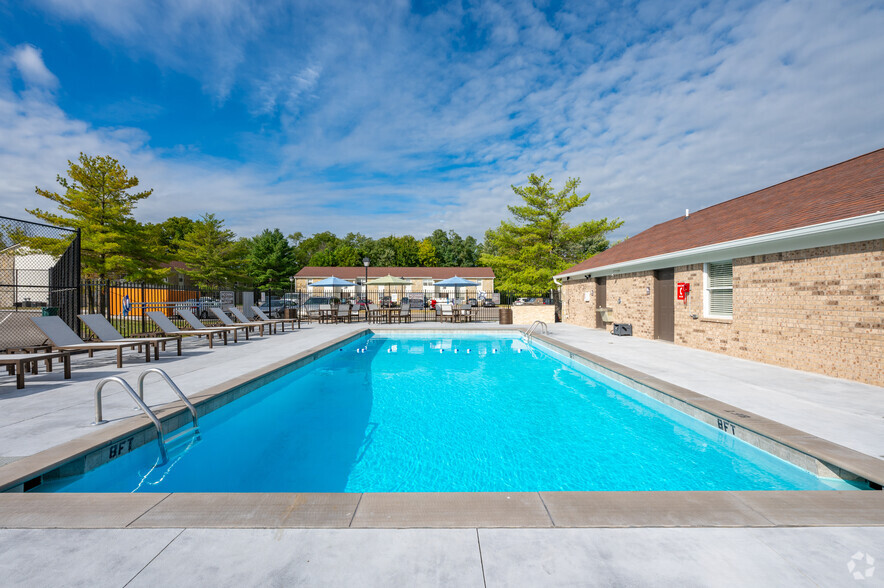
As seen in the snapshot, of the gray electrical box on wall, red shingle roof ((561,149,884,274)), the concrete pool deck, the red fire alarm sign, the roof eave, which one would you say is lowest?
the concrete pool deck

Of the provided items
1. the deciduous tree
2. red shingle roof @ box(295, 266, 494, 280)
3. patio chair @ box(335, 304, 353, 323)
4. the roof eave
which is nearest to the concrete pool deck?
the roof eave

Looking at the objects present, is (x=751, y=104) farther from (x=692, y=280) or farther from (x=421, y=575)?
(x=421, y=575)

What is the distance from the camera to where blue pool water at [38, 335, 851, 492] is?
351 centimetres

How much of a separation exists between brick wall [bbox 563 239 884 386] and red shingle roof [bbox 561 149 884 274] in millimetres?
581

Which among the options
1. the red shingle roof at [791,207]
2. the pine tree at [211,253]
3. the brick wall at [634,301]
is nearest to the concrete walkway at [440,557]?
the red shingle roof at [791,207]

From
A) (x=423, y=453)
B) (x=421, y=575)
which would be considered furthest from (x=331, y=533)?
(x=423, y=453)

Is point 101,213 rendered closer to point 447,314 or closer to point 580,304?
point 447,314

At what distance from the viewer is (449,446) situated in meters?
4.52

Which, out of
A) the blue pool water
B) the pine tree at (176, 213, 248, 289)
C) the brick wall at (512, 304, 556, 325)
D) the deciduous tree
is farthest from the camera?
the deciduous tree

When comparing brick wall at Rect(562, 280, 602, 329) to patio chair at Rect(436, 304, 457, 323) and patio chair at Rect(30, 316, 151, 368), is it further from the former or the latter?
patio chair at Rect(30, 316, 151, 368)

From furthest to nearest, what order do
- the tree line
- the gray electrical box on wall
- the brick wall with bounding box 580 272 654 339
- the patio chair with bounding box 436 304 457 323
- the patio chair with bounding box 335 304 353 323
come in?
the patio chair with bounding box 335 304 353 323 < the patio chair with bounding box 436 304 457 323 < the tree line < the gray electrical box on wall < the brick wall with bounding box 580 272 654 339

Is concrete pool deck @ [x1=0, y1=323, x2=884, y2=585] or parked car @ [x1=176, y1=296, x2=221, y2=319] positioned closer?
concrete pool deck @ [x1=0, y1=323, x2=884, y2=585]

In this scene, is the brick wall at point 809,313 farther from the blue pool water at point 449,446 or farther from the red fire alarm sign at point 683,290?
the blue pool water at point 449,446

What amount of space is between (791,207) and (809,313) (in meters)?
2.72
